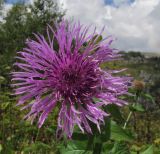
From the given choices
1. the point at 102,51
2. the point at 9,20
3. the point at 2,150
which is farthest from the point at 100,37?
the point at 9,20

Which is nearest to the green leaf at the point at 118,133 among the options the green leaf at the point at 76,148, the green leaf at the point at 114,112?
the green leaf at the point at 114,112

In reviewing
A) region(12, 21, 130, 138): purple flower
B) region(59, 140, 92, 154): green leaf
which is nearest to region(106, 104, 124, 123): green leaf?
region(12, 21, 130, 138): purple flower

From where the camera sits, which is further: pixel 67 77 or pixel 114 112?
pixel 67 77

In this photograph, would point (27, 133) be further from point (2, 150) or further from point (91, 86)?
point (91, 86)

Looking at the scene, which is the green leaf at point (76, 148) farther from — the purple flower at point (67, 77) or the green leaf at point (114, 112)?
the green leaf at point (114, 112)

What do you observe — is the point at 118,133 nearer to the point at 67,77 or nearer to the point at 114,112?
the point at 114,112

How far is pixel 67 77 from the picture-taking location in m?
2.21

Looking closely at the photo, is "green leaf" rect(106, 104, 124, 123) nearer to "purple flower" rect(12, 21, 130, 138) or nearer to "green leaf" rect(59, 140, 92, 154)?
"purple flower" rect(12, 21, 130, 138)

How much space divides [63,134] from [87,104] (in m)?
0.23

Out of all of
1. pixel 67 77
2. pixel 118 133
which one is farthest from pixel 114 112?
pixel 67 77

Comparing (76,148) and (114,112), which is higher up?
(114,112)

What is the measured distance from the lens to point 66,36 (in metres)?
2.18

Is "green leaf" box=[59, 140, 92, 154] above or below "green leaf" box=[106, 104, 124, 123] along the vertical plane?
below

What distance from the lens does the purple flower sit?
2053mm
